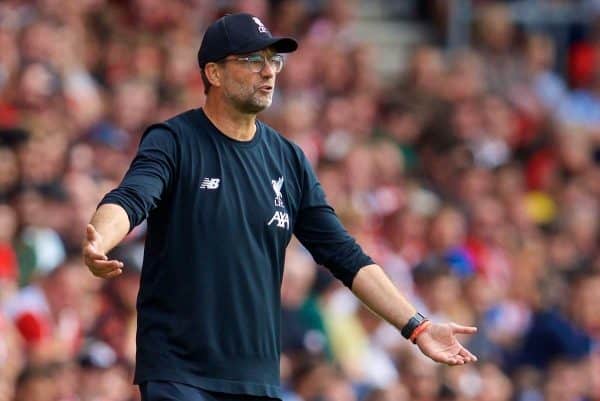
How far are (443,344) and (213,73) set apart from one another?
4.71ft

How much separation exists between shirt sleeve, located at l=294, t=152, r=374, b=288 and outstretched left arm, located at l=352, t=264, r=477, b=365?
0.18 ft

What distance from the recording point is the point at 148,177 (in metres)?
5.78

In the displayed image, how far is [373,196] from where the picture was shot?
42.5ft

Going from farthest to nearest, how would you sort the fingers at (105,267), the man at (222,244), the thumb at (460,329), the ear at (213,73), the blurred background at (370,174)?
the blurred background at (370,174)
the ear at (213,73)
the thumb at (460,329)
the man at (222,244)
the fingers at (105,267)

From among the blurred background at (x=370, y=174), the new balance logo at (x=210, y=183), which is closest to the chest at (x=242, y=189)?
the new balance logo at (x=210, y=183)

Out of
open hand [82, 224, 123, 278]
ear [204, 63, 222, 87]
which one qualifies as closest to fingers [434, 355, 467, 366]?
ear [204, 63, 222, 87]

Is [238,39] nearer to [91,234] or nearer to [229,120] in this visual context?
[229,120]

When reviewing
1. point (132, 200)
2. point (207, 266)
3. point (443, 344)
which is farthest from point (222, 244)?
point (443, 344)

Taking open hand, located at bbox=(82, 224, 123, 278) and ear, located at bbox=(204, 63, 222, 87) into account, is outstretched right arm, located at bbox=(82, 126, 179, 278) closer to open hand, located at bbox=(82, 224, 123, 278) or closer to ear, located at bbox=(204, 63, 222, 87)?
open hand, located at bbox=(82, 224, 123, 278)

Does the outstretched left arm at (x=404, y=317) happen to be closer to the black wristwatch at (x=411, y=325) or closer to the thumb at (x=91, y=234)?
the black wristwatch at (x=411, y=325)

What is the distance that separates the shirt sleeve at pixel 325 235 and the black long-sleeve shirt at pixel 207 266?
0.28 m

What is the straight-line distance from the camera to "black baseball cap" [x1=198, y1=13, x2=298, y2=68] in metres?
6.16

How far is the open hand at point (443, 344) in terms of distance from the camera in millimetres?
6199

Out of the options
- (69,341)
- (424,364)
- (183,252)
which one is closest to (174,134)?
(183,252)
